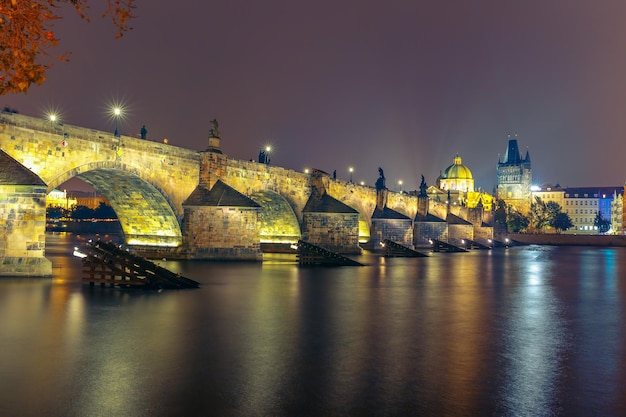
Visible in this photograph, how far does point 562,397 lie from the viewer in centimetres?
789

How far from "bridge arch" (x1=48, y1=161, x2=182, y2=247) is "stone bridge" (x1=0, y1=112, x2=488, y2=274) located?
0.06 m

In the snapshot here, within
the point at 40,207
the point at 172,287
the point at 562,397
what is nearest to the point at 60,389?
the point at 562,397

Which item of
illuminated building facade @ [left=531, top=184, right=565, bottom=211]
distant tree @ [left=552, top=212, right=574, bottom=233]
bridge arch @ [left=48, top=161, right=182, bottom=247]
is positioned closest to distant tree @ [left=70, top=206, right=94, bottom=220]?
bridge arch @ [left=48, top=161, right=182, bottom=247]

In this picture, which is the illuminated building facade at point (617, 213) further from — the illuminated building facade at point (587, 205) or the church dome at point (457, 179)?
the church dome at point (457, 179)

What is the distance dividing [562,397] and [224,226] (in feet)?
88.3

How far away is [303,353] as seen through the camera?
10.4m

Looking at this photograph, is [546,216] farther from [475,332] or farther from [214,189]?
[475,332]

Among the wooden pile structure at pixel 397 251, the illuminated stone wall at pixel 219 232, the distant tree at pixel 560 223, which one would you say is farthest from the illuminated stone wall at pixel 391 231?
the distant tree at pixel 560 223

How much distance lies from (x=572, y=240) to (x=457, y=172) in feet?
178

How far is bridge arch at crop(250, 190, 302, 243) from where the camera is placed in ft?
150

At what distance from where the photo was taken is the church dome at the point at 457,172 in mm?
148000

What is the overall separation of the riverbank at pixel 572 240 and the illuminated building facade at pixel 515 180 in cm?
7538

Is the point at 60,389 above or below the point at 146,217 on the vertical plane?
below

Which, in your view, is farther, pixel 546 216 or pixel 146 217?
pixel 546 216
